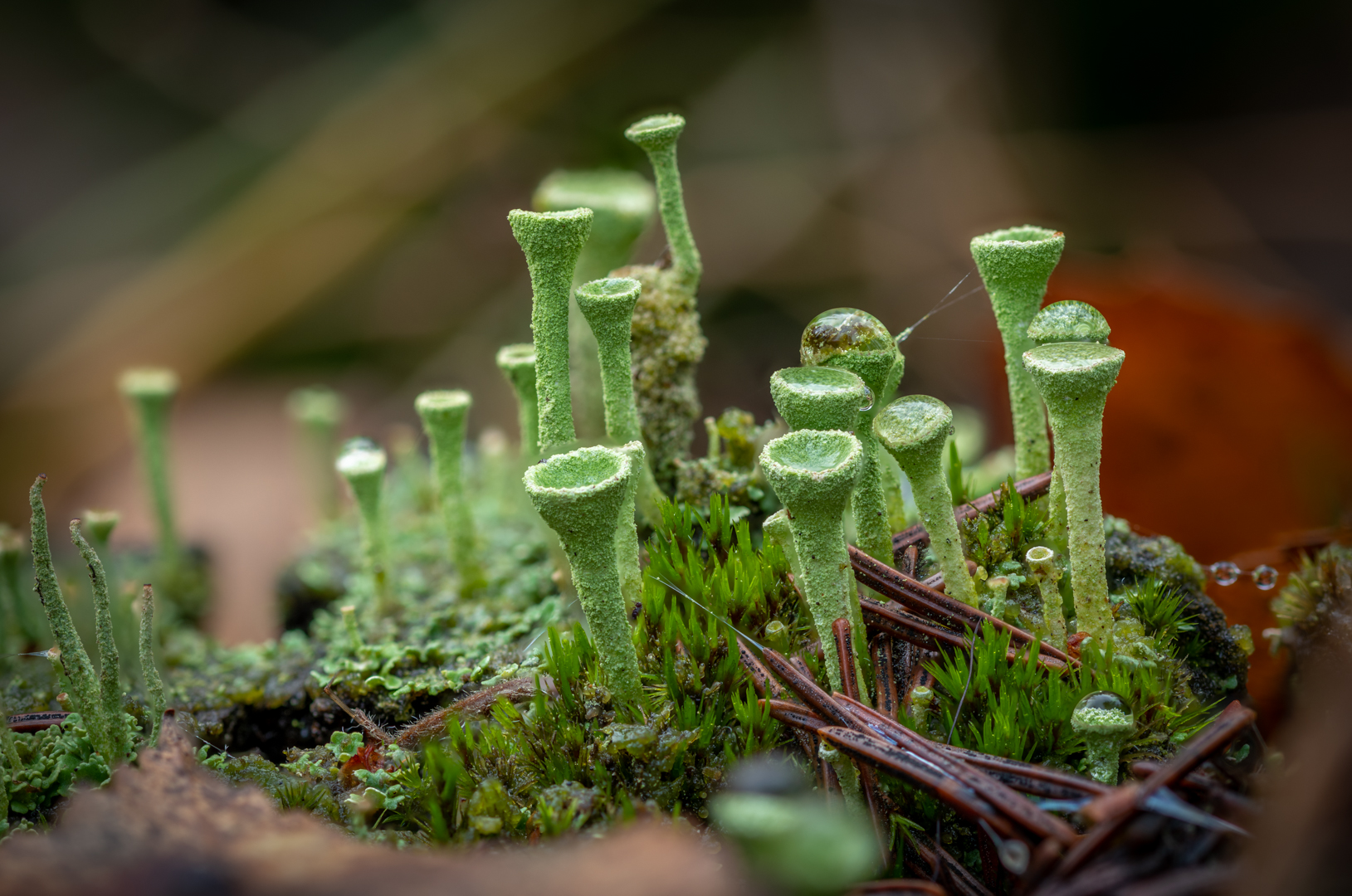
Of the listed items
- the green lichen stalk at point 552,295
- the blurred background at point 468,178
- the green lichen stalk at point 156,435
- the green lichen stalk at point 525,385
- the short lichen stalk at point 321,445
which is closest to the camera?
the green lichen stalk at point 552,295

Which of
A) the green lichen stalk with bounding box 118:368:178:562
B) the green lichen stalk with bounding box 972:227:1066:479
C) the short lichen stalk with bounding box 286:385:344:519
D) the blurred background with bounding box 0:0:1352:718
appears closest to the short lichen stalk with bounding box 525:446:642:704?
the green lichen stalk with bounding box 972:227:1066:479

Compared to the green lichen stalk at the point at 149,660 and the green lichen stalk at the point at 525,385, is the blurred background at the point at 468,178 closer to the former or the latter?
the green lichen stalk at the point at 525,385

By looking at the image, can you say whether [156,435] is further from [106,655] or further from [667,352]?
[667,352]

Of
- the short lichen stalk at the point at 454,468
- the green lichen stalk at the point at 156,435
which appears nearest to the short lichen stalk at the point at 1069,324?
the short lichen stalk at the point at 454,468

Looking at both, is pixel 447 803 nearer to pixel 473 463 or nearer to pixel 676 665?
pixel 676 665

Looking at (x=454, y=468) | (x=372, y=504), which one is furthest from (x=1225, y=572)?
(x=372, y=504)

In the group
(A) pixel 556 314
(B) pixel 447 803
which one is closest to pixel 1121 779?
(B) pixel 447 803
